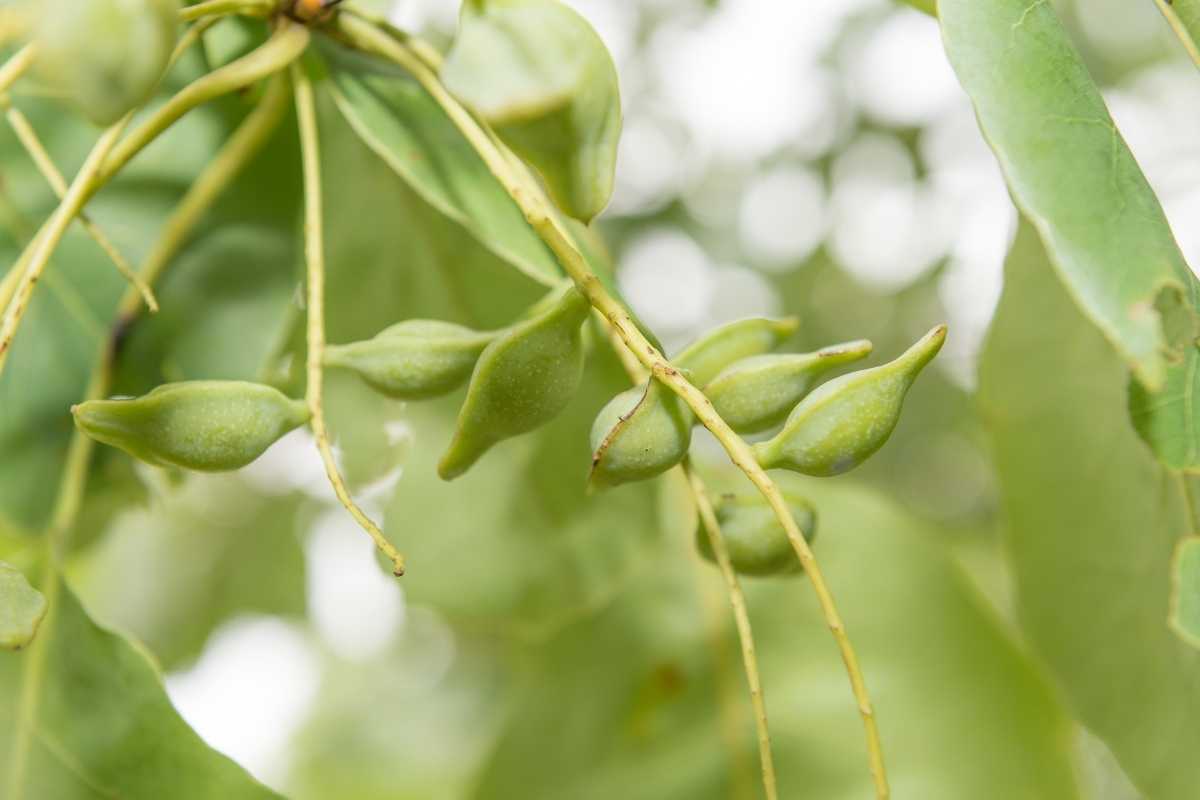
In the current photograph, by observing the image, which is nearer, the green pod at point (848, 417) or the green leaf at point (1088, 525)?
the green pod at point (848, 417)

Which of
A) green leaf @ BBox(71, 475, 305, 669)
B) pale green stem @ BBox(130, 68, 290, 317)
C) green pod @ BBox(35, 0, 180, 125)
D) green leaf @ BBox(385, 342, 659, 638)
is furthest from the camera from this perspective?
green leaf @ BBox(71, 475, 305, 669)

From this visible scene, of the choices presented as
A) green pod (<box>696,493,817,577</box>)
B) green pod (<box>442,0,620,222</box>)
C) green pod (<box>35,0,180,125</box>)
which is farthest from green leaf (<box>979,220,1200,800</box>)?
green pod (<box>35,0,180,125</box>)

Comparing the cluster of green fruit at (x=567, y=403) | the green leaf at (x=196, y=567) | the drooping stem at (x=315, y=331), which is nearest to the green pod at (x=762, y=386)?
the cluster of green fruit at (x=567, y=403)

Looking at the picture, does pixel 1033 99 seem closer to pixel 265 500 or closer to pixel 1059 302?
pixel 1059 302

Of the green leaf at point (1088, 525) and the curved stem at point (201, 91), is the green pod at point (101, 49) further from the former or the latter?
the green leaf at point (1088, 525)

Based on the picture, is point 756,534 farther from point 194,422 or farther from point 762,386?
point 194,422

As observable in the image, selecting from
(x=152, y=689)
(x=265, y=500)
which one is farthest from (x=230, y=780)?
(x=265, y=500)

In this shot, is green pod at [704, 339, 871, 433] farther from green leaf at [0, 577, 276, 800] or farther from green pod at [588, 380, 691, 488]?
green leaf at [0, 577, 276, 800]
